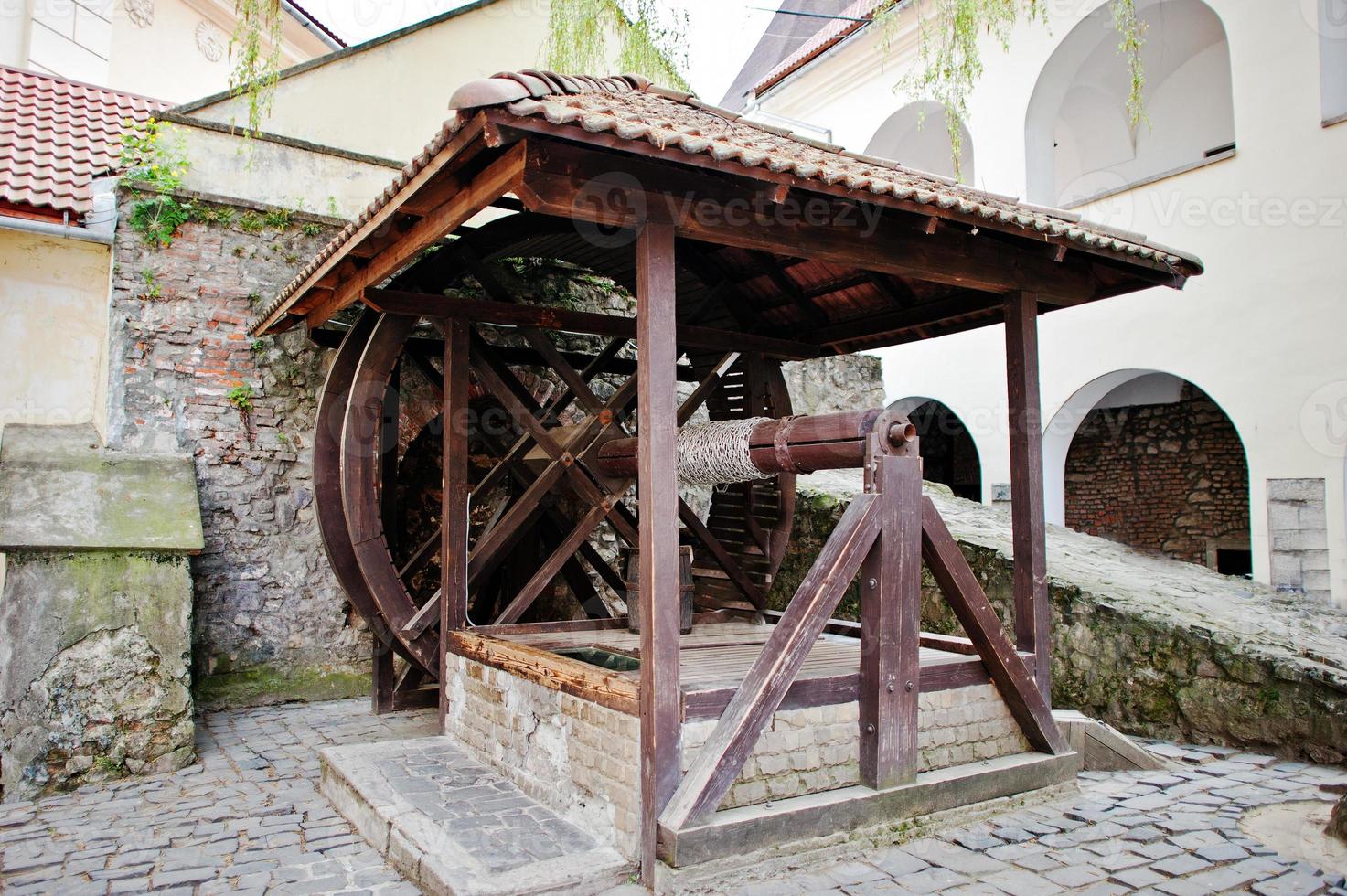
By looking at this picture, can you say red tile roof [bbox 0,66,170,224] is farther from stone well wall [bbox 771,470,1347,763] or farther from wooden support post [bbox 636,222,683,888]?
stone well wall [bbox 771,470,1347,763]

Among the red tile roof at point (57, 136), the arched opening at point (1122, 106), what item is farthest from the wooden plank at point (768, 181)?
the arched opening at point (1122, 106)

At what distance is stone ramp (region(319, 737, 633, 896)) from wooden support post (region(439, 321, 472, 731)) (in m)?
0.74

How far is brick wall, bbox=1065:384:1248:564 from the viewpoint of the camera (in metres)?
10.2

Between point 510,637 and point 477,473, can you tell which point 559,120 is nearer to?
point 510,637

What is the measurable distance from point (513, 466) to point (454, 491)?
85 cm

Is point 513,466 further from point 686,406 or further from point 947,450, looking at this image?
point 947,450

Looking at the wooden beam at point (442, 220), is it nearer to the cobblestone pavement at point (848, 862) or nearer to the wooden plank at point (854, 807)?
the wooden plank at point (854, 807)

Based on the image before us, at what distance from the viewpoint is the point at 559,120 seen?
2688mm

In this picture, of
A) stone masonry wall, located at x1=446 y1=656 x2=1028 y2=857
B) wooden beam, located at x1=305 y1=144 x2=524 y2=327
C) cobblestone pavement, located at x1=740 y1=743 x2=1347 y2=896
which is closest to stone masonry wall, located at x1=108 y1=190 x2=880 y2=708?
wooden beam, located at x1=305 y1=144 x2=524 y2=327

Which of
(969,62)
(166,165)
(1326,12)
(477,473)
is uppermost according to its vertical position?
(1326,12)

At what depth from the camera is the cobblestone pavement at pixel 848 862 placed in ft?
10.5

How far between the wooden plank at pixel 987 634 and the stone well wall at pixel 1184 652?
3.57 feet

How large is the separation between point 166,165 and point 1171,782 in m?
6.93

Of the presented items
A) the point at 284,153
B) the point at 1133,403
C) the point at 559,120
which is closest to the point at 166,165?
the point at 284,153
